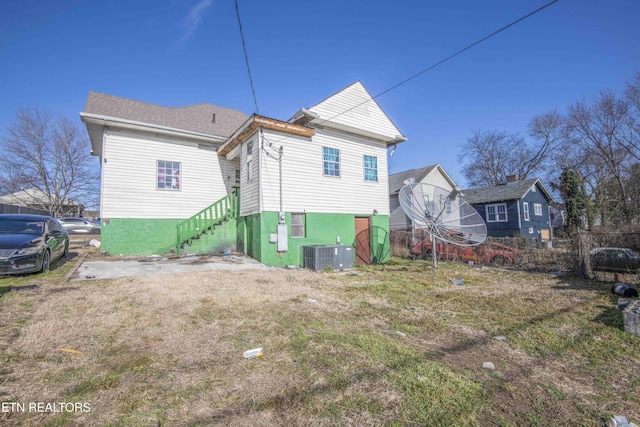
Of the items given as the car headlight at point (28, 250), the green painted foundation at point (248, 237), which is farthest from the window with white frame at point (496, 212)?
the car headlight at point (28, 250)

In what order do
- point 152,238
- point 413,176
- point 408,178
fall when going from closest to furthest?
1. point 152,238
2. point 408,178
3. point 413,176

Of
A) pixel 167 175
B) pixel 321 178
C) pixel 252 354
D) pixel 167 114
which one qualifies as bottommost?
pixel 252 354

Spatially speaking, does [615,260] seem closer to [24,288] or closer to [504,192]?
[24,288]

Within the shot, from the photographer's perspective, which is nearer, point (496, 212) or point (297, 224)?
point (297, 224)

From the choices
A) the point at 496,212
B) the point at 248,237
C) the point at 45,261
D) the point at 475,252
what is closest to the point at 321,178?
the point at 248,237

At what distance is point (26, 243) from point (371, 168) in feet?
42.8

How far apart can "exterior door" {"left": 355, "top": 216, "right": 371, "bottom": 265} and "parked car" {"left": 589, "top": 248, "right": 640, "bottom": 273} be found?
8153 millimetres

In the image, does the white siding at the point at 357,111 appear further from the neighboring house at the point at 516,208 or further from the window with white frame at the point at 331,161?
the neighboring house at the point at 516,208

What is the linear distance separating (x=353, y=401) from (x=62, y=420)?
2388 mm

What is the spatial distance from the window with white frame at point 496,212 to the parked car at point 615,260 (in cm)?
1818

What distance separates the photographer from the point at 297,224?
12.1 m

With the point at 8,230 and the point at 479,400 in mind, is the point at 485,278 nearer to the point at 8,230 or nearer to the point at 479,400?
the point at 479,400

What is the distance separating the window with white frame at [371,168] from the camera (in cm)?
1448

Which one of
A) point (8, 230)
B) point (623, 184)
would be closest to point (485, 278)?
point (8, 230)
